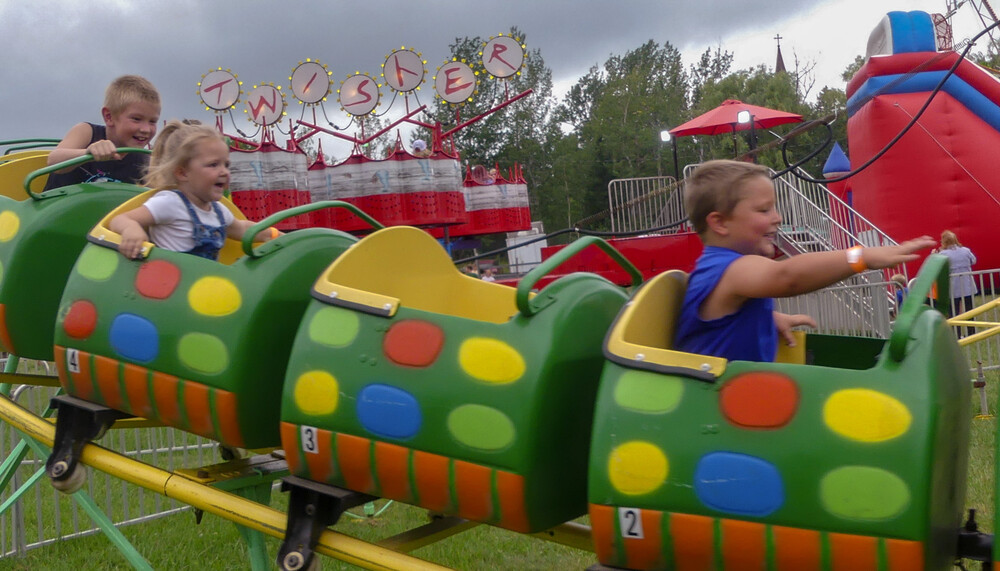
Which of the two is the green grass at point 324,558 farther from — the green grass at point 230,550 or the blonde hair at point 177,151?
the blonde hair at point 177,151

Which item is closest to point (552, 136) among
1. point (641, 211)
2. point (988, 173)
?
point (641, 211)

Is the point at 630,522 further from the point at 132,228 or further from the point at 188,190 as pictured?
the point at 188,190

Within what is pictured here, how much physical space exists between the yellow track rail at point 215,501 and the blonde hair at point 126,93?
1003mm

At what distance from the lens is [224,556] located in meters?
3.57

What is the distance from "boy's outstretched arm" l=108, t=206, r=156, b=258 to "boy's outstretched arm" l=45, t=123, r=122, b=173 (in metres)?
0.37

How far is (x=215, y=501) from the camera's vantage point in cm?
218

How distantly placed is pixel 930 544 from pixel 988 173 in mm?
11668

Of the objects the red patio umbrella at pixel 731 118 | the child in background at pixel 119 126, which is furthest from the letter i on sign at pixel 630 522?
the red patio umbrella at pixel 731 118

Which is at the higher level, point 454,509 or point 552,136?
point 552,136

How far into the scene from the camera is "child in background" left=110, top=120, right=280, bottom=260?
2.49 metres

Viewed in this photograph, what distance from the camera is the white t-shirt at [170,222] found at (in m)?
2.46

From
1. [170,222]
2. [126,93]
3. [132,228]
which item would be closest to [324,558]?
[170,222]

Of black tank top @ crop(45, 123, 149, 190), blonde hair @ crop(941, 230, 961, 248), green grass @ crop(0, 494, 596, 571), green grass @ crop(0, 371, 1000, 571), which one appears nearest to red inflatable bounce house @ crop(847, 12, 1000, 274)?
blonde hair @ crop(941, 230, 961, 248)

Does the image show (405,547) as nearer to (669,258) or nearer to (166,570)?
(166,570)
